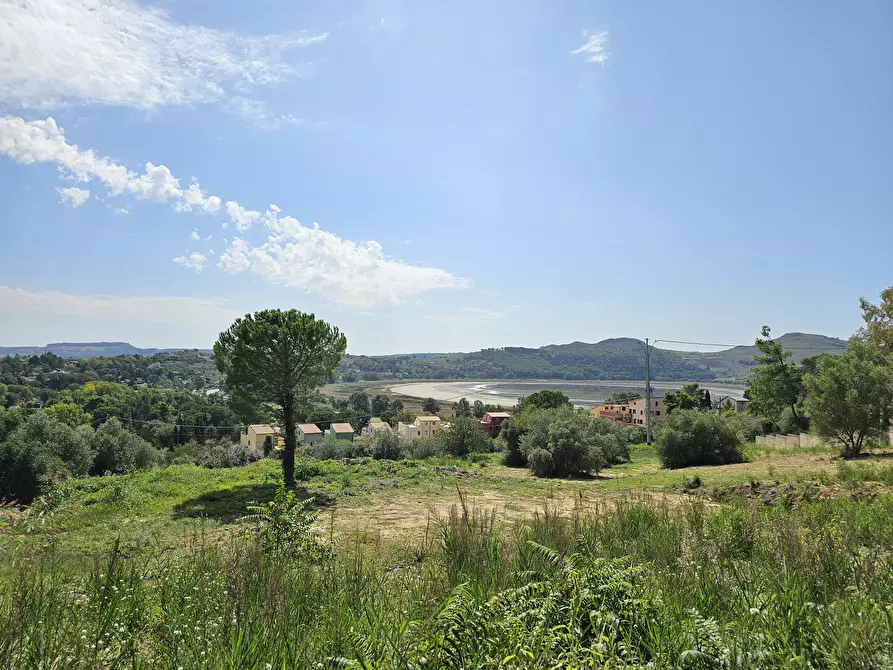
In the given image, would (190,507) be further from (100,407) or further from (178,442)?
(100,407)

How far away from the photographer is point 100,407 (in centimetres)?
7869

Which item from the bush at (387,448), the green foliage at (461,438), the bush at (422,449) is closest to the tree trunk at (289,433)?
the bush at (387,448)

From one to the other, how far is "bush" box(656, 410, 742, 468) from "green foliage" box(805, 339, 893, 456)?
454cm

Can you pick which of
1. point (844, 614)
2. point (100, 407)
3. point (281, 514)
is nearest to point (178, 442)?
point (100, 407)

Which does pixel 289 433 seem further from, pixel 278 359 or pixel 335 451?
pixel 335 451

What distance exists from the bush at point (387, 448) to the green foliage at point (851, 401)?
22746 millimetres

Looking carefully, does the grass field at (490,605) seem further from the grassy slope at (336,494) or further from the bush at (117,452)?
the bush at (117,452)

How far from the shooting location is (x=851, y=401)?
20.2m

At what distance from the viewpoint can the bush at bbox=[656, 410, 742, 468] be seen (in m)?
25.8

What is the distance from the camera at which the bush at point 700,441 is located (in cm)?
2580

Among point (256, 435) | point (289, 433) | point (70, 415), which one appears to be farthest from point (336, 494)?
point (70, 415)

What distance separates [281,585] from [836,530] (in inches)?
219

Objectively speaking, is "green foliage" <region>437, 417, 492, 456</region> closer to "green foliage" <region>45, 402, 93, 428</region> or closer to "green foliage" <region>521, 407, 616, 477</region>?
"green foliage" <region>521, 407, 616, 477</region>

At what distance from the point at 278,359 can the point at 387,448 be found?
15.4 meters
